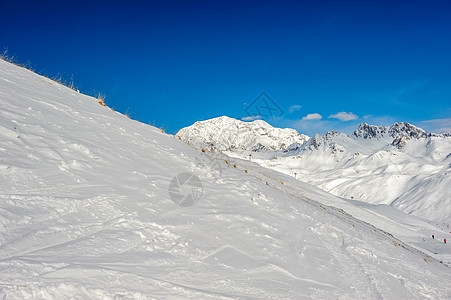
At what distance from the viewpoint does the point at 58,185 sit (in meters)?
5.02

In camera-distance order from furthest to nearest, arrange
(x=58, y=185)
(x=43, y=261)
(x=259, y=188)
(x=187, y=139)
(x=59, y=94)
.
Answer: (x=187, y=139), (x=59, y=94), (x=259, y=188), (x=58, y=185), (x=43, y=261)

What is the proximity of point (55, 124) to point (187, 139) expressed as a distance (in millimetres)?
7752

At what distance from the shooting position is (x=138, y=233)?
4586 mm

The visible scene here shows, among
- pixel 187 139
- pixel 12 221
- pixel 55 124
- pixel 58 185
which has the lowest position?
pixel 12 221

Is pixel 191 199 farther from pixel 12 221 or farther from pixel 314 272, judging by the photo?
pixel 12 221

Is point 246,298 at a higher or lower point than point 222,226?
lower

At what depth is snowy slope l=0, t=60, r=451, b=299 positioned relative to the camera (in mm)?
3434

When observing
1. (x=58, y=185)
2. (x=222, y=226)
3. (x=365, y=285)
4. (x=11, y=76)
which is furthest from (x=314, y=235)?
(x=11, y=76)

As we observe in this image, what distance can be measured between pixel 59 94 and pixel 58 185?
7119 millimetres

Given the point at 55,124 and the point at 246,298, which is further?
the point at 55,124

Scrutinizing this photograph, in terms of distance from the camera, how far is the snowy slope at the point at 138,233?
11.3 feet

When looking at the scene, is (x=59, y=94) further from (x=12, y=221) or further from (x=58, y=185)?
(x=12, y=221)

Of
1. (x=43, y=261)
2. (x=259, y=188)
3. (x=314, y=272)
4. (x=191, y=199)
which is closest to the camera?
(x=43, y=261)

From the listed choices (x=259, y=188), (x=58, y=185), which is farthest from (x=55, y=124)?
(x=259, y=188)
